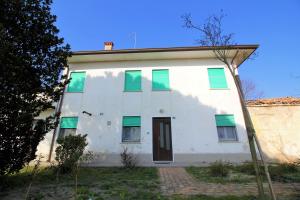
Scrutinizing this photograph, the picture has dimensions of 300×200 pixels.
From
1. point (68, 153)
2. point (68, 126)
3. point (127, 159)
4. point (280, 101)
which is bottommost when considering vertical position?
point (127, 159)

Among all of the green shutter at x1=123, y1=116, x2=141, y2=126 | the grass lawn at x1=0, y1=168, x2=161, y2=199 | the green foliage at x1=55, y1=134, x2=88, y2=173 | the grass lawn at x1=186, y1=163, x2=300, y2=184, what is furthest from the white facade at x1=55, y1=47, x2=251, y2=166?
the grass lawn at x1=0, y1=168, x2=161, y2=199

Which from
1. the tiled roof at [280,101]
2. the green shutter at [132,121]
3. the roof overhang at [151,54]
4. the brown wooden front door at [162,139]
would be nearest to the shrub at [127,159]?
the brown wooden front door at [162,139]

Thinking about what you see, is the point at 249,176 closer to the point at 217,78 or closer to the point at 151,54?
the point at 217,78

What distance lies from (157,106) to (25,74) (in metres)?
8.01

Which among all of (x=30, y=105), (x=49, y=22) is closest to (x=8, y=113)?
(x=30, y=105)

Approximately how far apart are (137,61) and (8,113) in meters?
9.54

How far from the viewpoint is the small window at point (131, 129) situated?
42.9 feet

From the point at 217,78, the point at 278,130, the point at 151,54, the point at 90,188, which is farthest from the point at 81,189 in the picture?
the point at 278,130

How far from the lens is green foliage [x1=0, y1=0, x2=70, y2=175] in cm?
649

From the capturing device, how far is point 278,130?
12.8 m

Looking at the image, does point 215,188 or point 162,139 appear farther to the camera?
point 162,139

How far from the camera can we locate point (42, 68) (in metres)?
7.44

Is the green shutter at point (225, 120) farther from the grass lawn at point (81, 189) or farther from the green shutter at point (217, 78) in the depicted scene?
the grass lawn at point (81, 189)

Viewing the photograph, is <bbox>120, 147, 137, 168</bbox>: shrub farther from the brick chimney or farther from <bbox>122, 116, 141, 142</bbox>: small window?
the brick chimney
